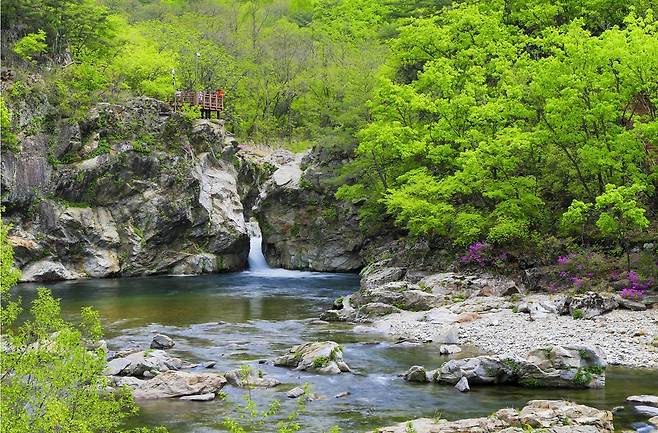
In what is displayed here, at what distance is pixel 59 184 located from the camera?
47.2 m

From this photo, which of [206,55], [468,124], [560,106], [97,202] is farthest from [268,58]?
[560,106]

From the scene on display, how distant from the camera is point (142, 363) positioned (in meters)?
20.5

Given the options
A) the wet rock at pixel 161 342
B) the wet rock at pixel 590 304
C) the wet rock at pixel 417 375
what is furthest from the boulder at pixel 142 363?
the wet rock at pixel 590 304

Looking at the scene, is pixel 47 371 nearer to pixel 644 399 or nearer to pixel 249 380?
pixel 249 380

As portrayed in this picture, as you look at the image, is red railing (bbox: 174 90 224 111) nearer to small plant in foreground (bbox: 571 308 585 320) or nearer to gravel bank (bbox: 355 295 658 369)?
gravel bank (bbox: 355 295 658 369)

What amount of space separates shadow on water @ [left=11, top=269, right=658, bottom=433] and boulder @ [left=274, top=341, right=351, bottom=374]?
0.41 metres

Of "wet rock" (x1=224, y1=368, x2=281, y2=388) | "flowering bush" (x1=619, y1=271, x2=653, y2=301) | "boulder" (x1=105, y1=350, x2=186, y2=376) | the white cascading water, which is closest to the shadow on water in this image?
"wet rock" (x1=224, y1=368, x2=281, y2=388)

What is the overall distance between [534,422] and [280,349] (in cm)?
1087

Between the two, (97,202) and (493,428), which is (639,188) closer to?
(493,428)

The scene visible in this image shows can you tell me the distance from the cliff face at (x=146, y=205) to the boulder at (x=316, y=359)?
27716 mm

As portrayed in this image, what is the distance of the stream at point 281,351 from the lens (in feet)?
55.4

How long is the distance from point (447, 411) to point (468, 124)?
72.9 ft

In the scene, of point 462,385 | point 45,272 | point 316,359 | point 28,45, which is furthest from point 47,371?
point 28,45

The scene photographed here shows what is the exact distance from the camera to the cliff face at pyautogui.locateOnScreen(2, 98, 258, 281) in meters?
45.8
